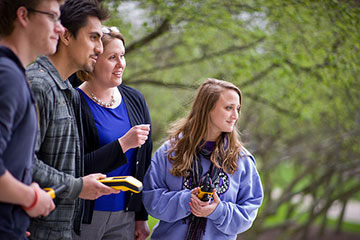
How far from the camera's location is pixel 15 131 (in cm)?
164

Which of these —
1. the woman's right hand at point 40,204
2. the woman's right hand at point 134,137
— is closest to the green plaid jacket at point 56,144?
the woman's right hand at point 40,204

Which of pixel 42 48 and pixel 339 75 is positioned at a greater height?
pixel 42 48

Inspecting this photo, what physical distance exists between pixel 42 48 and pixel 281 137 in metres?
10.2

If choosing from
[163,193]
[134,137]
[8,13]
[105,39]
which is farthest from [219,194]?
[8,13]

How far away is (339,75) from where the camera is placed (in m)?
6.18

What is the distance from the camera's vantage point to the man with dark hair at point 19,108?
1.56m

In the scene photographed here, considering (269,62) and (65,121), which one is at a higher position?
(65,121)

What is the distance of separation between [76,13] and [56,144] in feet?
2.34

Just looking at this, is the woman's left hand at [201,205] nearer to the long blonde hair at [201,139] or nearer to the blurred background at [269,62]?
the long blonde hair at [201,139]

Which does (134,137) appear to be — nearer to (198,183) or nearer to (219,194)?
(198,183)

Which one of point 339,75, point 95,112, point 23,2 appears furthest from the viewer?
point 339,75

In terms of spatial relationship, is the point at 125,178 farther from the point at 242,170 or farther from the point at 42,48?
the point at 242,170

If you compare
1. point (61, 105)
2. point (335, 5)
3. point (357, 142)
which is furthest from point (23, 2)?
point (357, 142)

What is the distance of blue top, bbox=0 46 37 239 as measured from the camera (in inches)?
60.9
